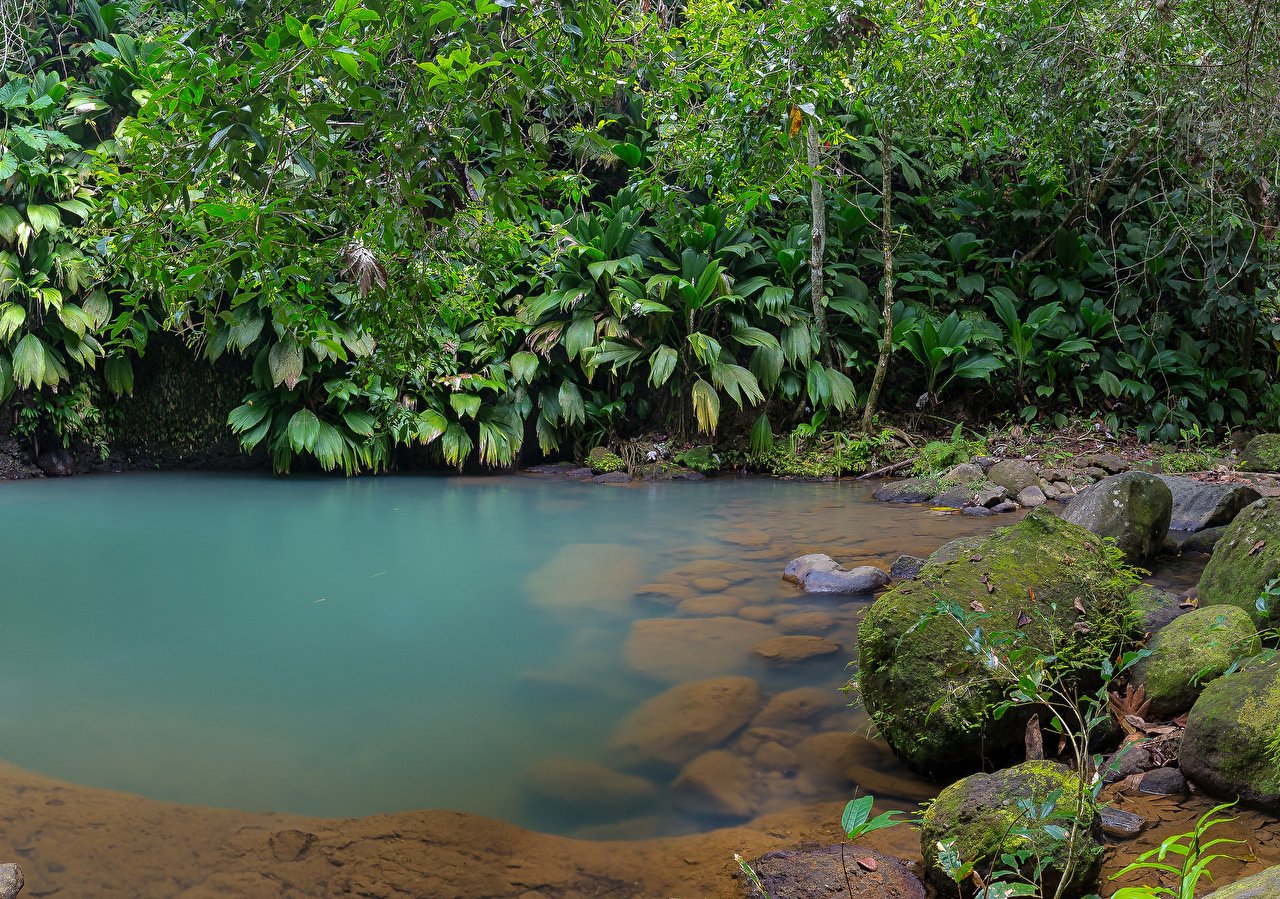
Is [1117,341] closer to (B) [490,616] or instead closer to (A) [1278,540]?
(A) [1278,540]

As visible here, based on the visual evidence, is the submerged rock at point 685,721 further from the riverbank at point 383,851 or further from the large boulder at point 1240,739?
the large boulder at point 1240,739

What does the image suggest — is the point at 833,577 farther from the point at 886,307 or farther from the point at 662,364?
the point at 886,307

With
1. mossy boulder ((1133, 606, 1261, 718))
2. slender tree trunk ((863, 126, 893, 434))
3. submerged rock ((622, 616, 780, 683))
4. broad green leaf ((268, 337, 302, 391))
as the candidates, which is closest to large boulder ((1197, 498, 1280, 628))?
mossy boulder ((1133, 606, 1261, 718))

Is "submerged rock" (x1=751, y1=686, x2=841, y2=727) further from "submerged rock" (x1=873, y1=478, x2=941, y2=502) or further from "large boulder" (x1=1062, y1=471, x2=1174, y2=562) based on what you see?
"submerged rock" (x1=873, y1=478, x2=941, y2=502)

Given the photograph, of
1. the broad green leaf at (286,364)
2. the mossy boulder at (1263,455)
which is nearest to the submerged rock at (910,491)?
the mossy boulder at (1263,455)

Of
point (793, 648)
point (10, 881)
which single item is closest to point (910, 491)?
point (793, 648)

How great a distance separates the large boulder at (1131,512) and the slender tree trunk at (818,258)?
15.8 feet

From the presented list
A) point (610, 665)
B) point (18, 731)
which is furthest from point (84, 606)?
point (610, 665)

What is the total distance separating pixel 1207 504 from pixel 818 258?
467 centimetres

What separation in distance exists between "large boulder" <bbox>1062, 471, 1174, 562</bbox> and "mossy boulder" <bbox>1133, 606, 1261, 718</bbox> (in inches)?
63.4

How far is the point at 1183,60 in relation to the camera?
5.20 metres

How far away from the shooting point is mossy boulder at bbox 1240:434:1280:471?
272 inches

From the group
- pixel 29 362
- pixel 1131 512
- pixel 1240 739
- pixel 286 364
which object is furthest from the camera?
pixel 286 364

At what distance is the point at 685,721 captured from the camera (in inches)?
113
